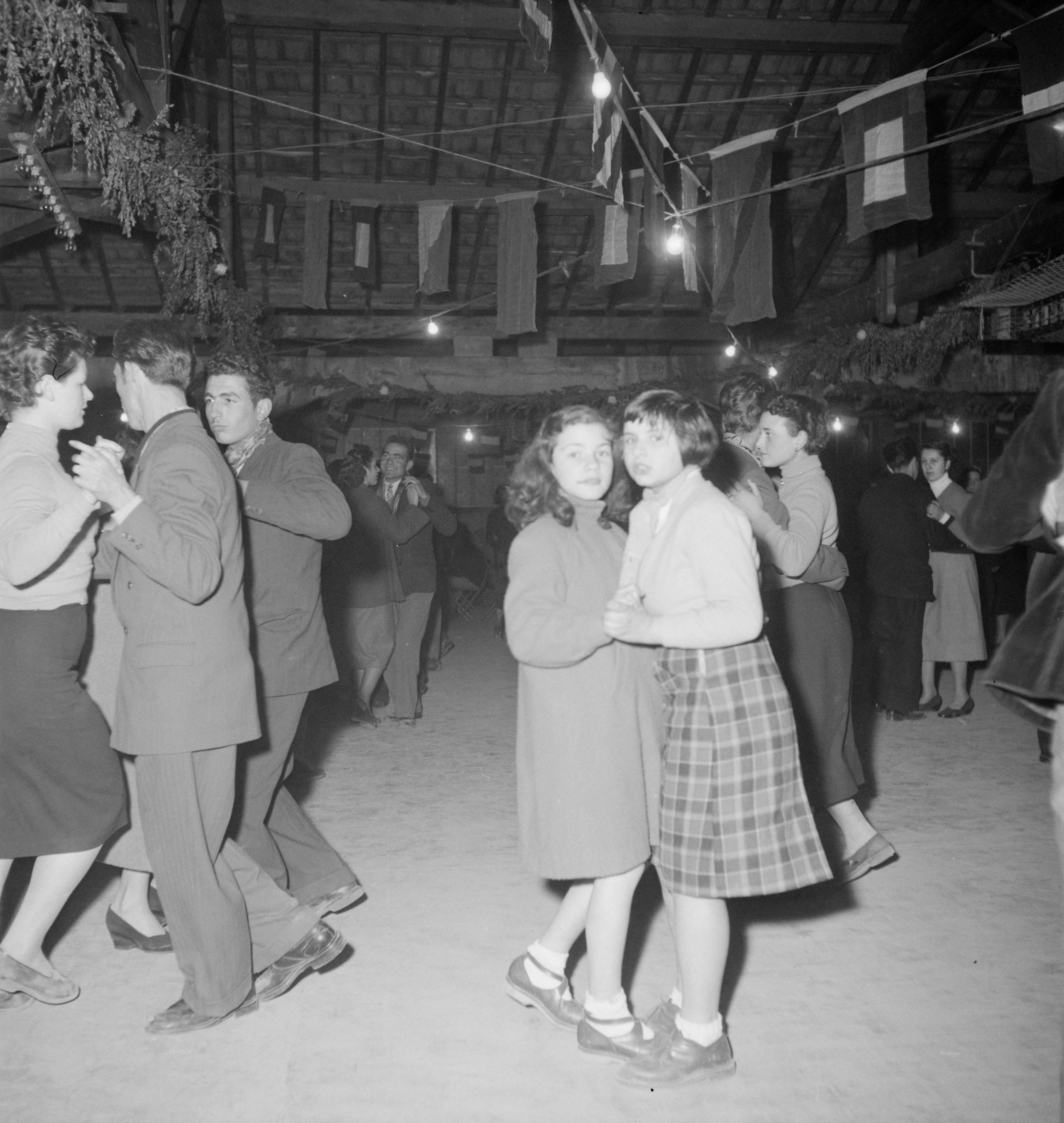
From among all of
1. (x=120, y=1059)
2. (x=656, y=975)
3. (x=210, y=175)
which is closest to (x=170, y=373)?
(x=120, y=1059)

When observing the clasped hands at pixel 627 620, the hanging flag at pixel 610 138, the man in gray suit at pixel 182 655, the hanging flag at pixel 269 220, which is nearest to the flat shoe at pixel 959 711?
the hanging flag at pixel 610 138

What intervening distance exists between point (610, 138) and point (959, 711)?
4504mm

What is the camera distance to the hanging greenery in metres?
3.80

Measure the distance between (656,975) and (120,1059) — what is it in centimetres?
148

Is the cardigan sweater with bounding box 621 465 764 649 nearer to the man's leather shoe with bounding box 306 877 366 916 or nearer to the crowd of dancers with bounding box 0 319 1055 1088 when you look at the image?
the crowd of dancers with bounding box 0 319 1055 1088

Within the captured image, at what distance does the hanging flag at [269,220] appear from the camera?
29.7 ft

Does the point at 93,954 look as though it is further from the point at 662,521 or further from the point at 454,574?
the point at 454,574

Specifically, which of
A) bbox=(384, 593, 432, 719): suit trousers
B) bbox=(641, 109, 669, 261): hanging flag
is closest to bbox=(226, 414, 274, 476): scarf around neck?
bbox=(384, 593, 432, 719): suit trousers

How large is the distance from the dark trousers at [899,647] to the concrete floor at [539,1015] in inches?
79.4

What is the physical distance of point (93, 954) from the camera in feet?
10.3

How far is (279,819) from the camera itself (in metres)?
3.23

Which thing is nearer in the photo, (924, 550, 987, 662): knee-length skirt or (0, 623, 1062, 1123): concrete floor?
(0, 623, 1062, 1123): concrete floor

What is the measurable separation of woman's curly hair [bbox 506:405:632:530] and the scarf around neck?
1095 mm

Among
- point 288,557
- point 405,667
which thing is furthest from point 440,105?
point 288,557
